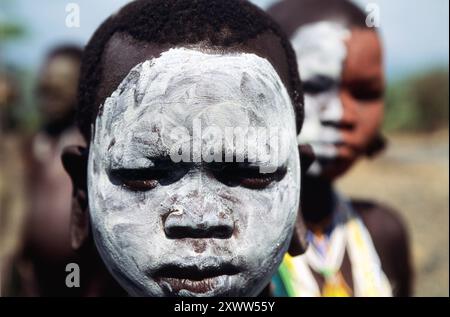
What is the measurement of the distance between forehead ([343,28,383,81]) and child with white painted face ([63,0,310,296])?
88 centimetres

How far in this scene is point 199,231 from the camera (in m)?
1.50

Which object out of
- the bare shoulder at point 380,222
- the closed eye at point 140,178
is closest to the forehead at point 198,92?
the closed eye at point 140,178

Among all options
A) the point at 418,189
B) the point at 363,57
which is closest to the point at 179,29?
the point at 363,57

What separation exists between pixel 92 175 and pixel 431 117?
12881 mm

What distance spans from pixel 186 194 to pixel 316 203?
3.96 ft

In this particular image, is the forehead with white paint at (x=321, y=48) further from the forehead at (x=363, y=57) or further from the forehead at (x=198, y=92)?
the forehead at (x=198, y=92)

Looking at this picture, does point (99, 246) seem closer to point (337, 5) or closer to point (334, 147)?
point (334, 147)

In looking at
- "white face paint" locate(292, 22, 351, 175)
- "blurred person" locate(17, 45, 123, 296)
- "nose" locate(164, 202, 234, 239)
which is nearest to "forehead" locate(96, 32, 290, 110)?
"nose" locate(164, 202, 234, 239)

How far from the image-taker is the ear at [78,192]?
1.83 m

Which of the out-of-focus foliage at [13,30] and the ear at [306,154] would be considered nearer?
the ear at [306,154]

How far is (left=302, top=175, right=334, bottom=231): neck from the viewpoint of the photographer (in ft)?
8.49

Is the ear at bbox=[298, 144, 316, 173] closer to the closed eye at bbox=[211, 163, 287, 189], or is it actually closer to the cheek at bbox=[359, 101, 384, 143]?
the closed eye at bbox=[211, 163, 287, 189]

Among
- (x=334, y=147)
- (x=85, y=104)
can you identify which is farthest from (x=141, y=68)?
(x=334, y=147)

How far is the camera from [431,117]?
1375 centimetres
